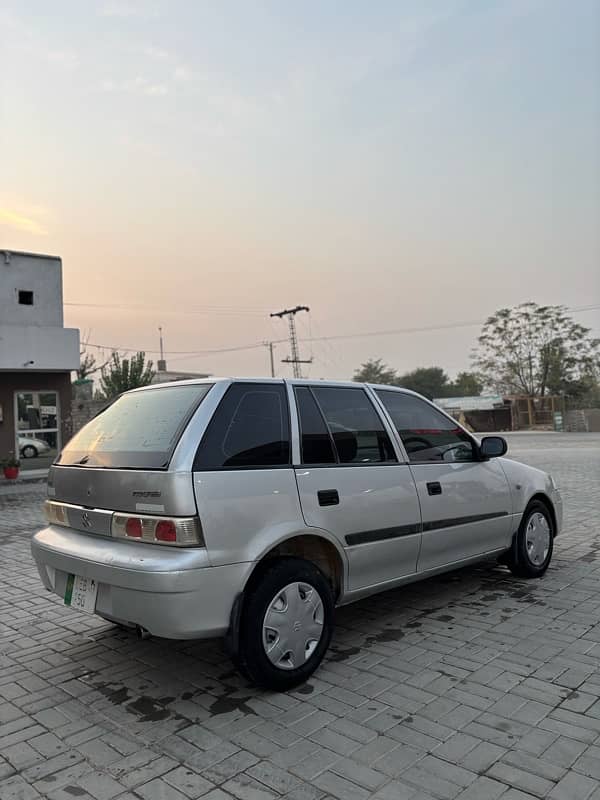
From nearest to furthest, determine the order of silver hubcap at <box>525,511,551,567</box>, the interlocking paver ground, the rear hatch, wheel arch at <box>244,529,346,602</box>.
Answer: the interlocking paver ground, the rear hatch, wheel arch at <box>244,529,346,602</box>, silver hubcap at <box>525,511,551,567</box>

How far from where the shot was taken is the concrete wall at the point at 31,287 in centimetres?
1510

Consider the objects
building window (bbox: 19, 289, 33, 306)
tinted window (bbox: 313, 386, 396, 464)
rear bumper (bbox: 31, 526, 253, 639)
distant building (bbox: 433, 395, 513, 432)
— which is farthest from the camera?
distant building (bbox: 433, 395, 513, 432)

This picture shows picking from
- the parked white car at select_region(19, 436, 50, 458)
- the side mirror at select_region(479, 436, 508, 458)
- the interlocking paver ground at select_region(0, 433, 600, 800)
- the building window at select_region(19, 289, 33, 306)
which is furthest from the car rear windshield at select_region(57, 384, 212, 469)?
the building window at select_region(19, 289, 33, 306)

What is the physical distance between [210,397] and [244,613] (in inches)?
45.0

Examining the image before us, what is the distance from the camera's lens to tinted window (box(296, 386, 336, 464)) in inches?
140

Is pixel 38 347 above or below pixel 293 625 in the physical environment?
above

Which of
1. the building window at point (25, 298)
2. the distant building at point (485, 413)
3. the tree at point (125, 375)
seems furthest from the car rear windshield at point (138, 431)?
the distant building at point (485, 413)

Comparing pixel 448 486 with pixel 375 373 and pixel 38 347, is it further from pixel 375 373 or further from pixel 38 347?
pixel 375 373

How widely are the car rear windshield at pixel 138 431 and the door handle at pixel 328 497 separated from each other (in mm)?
888

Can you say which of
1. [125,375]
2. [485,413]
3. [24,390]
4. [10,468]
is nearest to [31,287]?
[24,390]

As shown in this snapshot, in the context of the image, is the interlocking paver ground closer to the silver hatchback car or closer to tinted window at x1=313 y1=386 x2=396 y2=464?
the silver hatchback car

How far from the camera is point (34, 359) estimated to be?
14.7m

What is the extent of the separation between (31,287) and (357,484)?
14265 millimetres

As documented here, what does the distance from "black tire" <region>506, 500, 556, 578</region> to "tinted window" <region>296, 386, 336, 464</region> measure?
7.40ft
